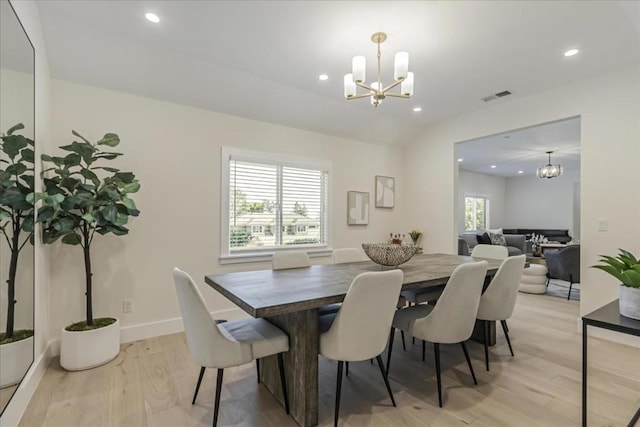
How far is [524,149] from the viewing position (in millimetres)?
6387

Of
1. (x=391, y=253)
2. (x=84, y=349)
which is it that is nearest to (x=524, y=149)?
(x=391, y=253)

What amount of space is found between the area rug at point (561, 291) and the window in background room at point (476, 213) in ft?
11.9

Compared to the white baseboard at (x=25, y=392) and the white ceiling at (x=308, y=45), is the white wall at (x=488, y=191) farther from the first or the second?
the white baseboard at (x=25, y=392)

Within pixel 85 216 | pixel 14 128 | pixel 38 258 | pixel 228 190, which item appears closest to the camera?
pixel 14 128

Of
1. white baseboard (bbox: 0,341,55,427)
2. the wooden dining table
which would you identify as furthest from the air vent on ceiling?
white baseboard (bbox: 0,341,55,427)

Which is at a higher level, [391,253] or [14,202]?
[14,202]

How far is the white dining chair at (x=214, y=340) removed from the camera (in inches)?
63.8

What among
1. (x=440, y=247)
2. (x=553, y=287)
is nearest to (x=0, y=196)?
(x=440, y=247)

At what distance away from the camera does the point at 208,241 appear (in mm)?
3535

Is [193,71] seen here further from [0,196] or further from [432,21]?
[432,21]

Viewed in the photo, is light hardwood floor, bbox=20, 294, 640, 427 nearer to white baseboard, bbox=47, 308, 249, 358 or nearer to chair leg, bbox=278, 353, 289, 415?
chair leg, bbox=278, 353, 289, 415

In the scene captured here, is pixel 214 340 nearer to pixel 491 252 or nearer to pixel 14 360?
pixel 14 360

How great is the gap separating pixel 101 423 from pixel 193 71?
2.92 meters

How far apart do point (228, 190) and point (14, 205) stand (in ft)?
6.48
